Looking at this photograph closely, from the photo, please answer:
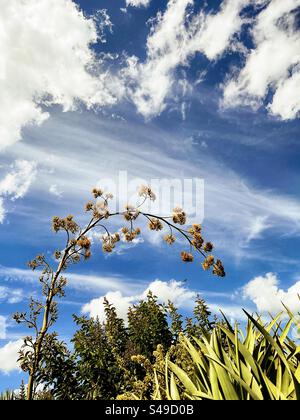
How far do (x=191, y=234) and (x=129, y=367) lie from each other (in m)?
5.64

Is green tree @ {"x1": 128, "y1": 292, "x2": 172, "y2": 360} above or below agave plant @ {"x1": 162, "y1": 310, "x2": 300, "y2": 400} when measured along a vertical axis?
above

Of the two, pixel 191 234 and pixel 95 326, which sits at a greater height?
pixel 191 234

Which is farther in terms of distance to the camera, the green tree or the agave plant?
the green tree

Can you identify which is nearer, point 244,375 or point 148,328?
point 244,375

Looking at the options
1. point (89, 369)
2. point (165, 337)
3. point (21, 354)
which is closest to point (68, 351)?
point (89, 369)

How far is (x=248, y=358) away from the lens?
3312 mm

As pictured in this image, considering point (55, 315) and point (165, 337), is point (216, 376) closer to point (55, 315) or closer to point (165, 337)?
point (55, 315)

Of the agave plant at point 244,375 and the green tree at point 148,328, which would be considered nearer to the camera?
the agave plant at point 244,375

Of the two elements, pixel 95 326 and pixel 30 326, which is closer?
pixel 30 326

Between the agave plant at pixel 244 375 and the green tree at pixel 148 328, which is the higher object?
the green tree at pixel 148 328
